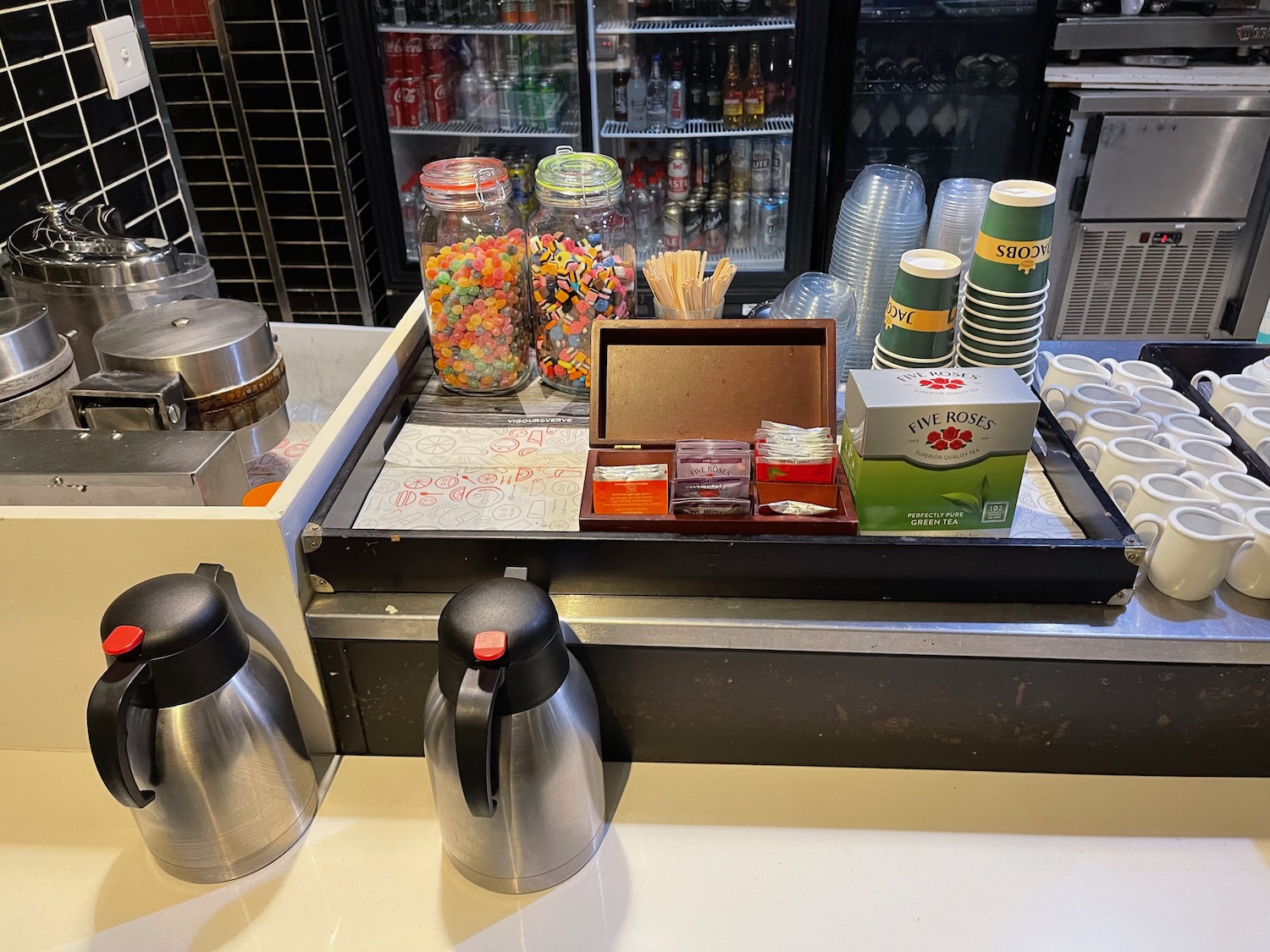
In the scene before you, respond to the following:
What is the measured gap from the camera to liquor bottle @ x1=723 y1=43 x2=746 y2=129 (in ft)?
9.73

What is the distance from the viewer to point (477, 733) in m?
0.76

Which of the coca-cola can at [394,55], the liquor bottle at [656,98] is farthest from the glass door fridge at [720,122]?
the coca-cola can at [394,55]

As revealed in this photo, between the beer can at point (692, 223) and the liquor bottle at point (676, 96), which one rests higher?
the liquor bottle at point (676, 96)

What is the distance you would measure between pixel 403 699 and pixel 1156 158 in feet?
9.28

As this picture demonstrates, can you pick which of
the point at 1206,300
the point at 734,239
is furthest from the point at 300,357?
the point at 1206,300

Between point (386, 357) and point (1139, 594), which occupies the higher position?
point (386, 357)

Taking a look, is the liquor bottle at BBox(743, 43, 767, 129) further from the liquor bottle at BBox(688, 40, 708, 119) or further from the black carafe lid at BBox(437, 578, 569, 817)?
the black carafe lid at BBox(437, 578, 569, 817)

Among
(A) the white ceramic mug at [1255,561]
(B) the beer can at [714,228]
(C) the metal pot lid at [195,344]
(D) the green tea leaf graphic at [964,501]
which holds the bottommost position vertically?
(B) the beer can at [714,228]

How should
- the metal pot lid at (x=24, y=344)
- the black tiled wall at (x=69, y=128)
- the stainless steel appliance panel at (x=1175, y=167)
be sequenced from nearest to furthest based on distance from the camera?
the metal pot lid at (x=24, y=344) < the black tiled wall at (x=69, y=128) < the stainless steel appliance panel at (x=1175, y=167)

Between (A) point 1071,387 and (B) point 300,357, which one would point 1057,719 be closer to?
(A) point 1071,387

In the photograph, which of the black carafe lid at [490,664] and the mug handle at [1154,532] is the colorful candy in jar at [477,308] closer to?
the black carafe lid at [490,664]

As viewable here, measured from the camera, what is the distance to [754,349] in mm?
1157

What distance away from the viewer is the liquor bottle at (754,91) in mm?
2967

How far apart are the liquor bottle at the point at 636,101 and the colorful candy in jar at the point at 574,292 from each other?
1.90 m
